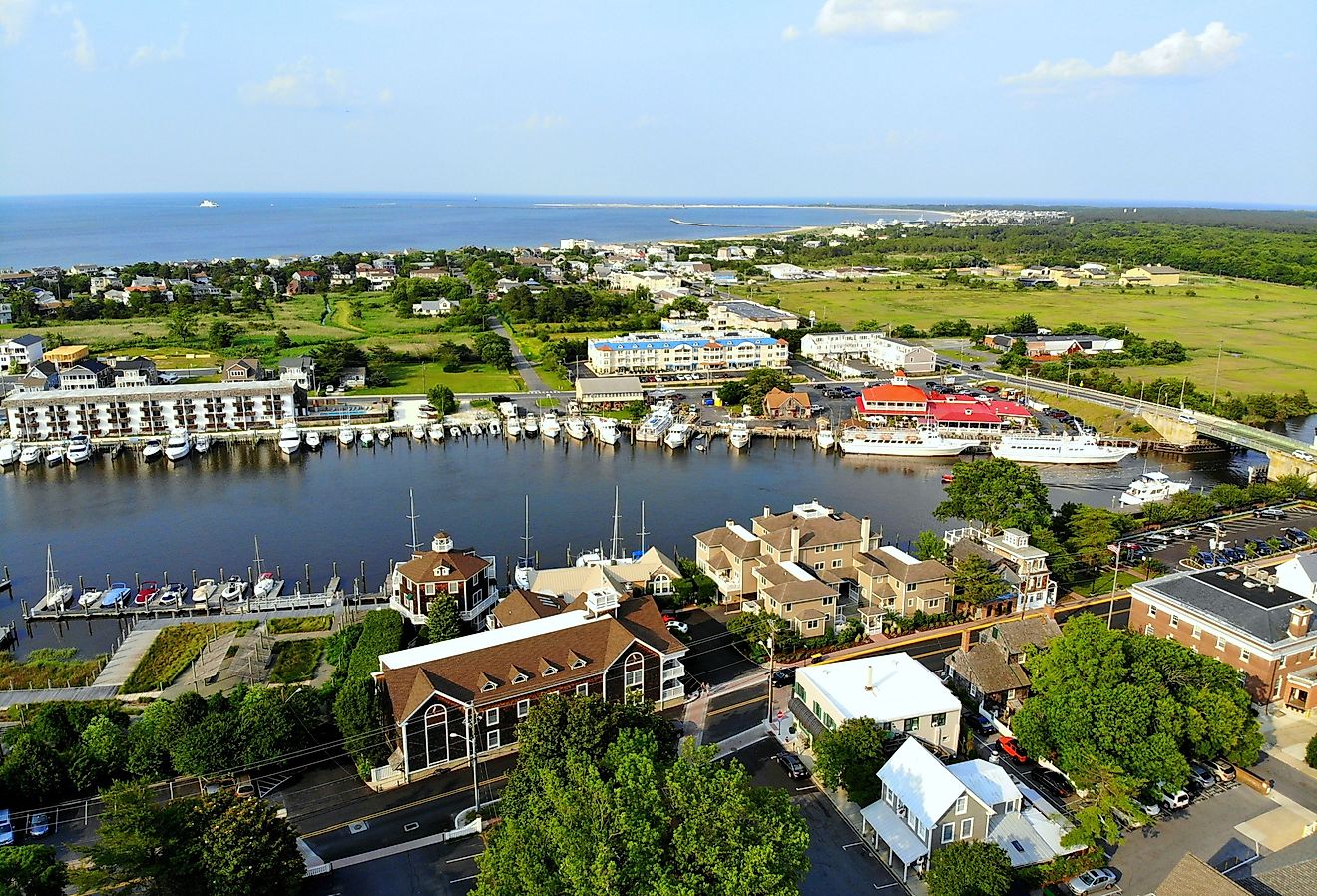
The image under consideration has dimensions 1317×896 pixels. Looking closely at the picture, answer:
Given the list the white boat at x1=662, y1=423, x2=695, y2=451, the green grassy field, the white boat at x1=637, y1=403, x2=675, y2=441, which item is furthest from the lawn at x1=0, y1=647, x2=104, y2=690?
the green grassy field

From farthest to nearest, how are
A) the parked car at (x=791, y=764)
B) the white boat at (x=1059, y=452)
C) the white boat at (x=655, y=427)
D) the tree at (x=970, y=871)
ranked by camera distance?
the white boat at (x=655, y=427), the white boat at (x=1059, y=452), the parked car at (x=791, y=764), the tree at (x=970, y=871)

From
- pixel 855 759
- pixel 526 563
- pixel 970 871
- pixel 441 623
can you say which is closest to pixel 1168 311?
pixel 526 563

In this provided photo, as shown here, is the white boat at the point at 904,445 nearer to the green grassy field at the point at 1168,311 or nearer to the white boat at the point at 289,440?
the green grassy field at the point at 1168,311

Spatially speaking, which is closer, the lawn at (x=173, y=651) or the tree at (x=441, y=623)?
the tree at (x=441, y=623)

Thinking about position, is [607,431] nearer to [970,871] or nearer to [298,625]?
[298,625]

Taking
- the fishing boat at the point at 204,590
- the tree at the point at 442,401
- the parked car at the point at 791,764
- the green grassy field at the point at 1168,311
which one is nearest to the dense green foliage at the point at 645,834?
the parked car at the point at 791,764

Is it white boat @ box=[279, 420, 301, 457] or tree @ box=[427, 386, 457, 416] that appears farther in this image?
tree @ box=[427, 386, 457, 416]

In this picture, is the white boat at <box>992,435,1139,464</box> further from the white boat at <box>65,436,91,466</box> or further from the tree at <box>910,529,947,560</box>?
the white boat at <box>65,436,91,466</box>
